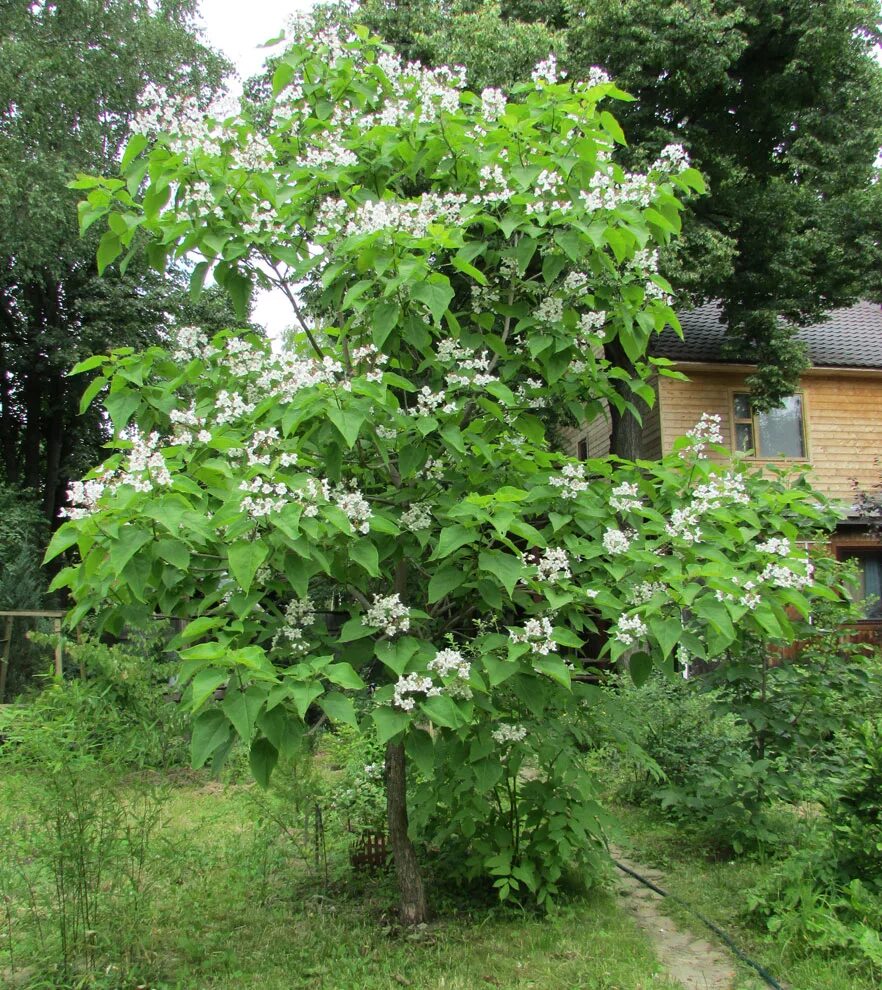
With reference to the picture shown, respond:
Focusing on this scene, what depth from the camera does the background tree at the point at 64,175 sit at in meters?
14.7

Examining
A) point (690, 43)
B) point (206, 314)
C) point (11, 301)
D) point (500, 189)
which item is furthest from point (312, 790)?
A: point (11, 301)

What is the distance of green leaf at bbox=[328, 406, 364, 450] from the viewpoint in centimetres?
269

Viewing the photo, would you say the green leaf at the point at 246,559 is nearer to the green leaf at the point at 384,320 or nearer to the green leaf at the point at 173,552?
the green leaf at the point at 173,552

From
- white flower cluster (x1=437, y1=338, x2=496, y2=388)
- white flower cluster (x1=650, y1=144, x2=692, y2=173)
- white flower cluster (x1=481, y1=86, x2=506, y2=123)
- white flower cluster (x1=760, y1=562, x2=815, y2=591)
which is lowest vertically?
white flower cluster (x1=760, y1=562, x2=815, y2=591)

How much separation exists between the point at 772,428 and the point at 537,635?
14.0 metres

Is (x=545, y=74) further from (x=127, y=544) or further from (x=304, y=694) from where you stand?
(x=304, y=694)

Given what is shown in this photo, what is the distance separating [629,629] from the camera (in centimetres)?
294

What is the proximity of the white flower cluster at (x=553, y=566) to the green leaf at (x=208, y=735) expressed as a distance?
1264 mm

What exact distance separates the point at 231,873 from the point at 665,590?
3.34 metres

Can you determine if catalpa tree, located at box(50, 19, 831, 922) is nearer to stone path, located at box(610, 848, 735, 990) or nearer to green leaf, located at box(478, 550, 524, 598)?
green leaf, located at box(478, 550, 524, 598)

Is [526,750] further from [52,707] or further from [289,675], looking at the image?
[52,707]

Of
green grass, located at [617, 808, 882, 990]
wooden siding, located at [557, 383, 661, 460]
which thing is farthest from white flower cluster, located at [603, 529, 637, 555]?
wooden siding, located at [557, 383, 661, 460]

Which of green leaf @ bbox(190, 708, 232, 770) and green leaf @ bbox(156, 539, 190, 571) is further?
green leaf @ bbox(156, 539, 190, 571)

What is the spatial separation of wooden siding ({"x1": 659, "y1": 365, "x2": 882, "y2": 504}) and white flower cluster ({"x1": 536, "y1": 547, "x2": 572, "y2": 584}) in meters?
12.4
